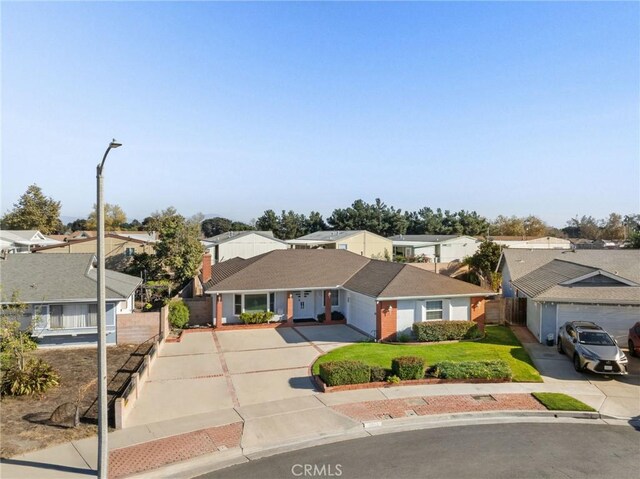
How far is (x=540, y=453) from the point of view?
12.3 metres

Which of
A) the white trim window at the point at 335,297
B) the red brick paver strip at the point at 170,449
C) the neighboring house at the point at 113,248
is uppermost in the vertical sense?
the neighboring house at the point at 113,248

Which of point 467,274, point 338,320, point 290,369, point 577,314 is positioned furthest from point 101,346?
point 467,274

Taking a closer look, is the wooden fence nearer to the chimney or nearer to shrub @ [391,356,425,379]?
shrub @ [391,356,425,379]

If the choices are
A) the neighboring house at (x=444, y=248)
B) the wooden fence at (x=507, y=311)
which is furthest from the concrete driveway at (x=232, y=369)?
the neighboring house at (x=444, y=248)

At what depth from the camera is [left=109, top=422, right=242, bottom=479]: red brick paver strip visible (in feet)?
37.0

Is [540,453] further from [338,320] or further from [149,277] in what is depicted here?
[149,277]

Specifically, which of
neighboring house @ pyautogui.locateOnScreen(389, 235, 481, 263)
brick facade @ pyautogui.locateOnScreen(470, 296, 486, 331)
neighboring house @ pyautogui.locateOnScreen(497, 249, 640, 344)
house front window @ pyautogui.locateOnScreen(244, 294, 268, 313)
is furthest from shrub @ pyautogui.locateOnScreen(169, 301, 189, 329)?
neighboring house @ pyautogui.locateOnScreen(389, 235, 481, 263)

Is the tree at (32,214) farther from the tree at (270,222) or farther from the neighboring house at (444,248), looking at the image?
the neighboring house at (444,248)

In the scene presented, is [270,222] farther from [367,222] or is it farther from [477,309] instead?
[477,309]

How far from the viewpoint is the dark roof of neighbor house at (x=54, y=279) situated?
22625 millimetres

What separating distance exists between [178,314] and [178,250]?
10.7 m

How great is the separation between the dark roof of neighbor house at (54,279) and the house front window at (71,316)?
0.68 m

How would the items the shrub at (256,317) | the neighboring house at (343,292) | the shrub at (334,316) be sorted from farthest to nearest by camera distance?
the shrub at (334,316) < the shrub at (256,317) < the neighboring house at (343,292)

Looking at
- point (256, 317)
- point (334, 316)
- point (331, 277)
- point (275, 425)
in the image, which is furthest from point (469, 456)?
point (331, 277)
